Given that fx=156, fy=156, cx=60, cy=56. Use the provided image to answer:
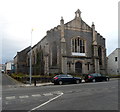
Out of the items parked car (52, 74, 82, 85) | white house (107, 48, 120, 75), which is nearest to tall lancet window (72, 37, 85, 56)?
white house (107, 48, 120, 75)

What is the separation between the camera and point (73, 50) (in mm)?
36500

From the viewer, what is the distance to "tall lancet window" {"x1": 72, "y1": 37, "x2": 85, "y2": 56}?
3668 cm

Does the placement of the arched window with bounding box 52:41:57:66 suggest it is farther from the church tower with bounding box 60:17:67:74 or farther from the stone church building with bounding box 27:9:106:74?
the church tower with bounding box 60:17:67:74

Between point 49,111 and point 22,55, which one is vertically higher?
point 22,55

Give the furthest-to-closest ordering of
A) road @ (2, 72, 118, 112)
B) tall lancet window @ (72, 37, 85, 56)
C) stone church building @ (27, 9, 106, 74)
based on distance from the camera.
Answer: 1. tall lancet window @ (72, 37, 85, 56)
2. stone church building @ (27, 9, 106, 74)
3. road @ (2, 72, 118, 112)

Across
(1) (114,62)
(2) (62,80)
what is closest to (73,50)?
(2) (62,80)

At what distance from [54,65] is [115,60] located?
2225cm

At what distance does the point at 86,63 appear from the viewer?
37.1m

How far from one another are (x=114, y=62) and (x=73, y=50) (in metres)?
18.0

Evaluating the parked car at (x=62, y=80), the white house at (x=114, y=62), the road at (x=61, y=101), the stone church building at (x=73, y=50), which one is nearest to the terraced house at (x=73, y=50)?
the stone church building at (x=73, y=50)

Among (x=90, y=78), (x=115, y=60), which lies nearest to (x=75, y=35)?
(x=90, y=78)

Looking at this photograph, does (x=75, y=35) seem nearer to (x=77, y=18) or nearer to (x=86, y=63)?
(x=77, y=18)

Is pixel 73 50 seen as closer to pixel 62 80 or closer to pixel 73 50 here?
pixel 73 50

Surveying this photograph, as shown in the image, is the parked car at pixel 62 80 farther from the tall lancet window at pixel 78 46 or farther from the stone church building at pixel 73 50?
the tall lancet window at pixel 78 46
